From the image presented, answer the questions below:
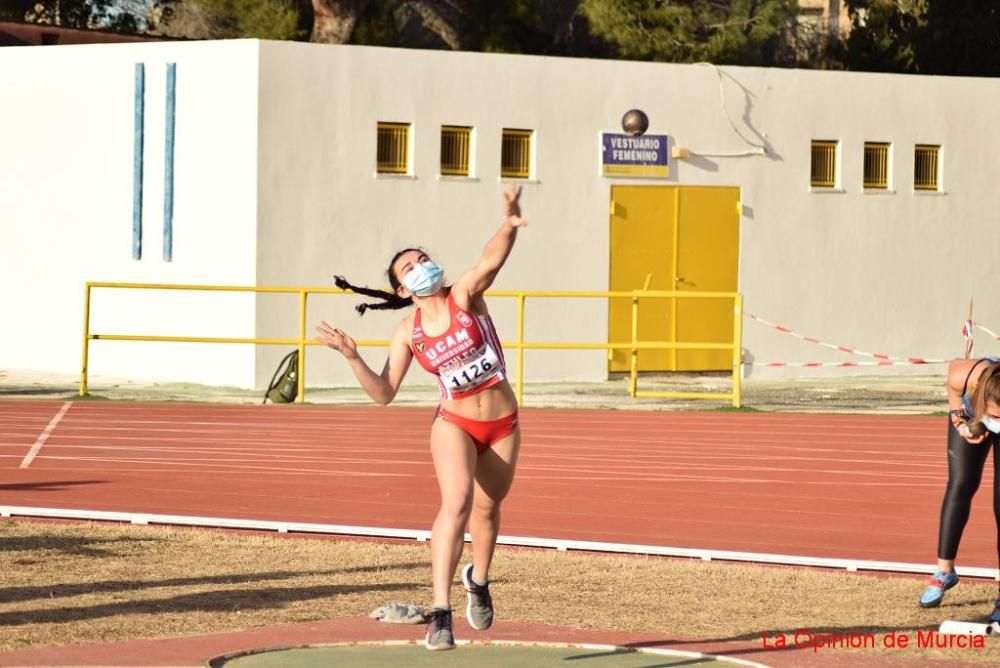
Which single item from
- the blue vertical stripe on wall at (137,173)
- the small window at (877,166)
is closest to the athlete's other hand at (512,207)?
the blue vertical stripe on wall at (137,173)

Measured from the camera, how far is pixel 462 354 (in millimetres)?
7980

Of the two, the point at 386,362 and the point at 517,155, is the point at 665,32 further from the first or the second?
the point at 386,362

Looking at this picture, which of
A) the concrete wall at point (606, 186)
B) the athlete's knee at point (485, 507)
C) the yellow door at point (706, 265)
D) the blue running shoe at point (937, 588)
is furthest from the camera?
the yellow door at point (706, 265)

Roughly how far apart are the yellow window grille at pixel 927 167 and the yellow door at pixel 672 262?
3217 millimetres

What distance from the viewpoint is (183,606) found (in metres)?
9.51

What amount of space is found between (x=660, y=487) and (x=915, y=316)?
1314 cm

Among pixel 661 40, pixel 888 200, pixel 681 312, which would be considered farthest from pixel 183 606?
pixel 661 40

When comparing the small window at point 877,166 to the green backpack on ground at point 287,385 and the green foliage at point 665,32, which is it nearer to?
the green foliage at point 665,32

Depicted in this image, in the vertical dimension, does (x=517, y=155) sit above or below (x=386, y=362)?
above

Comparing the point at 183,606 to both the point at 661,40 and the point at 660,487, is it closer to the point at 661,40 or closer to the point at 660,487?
the point at 660,487

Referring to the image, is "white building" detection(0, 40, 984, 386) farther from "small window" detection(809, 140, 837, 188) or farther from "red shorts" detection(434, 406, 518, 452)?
"red shorts" detection(434, 406, 518, 452)

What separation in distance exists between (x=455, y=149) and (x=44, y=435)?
866cm

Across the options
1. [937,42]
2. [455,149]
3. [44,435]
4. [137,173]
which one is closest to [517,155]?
[455,149]

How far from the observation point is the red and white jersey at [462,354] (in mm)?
7977
